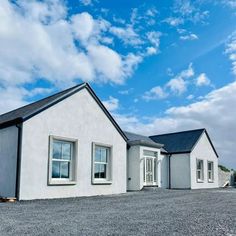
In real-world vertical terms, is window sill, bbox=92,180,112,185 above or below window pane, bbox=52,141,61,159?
below

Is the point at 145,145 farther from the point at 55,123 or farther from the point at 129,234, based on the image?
the point at 129,234

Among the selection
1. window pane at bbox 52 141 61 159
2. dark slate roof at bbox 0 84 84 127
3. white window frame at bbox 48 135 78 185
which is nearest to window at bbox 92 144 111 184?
white window frame at bbox 48 135 78 185

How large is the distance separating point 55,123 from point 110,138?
13.5 feet

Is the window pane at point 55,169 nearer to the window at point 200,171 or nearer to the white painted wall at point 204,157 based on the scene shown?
the white painted wall at point 204,157

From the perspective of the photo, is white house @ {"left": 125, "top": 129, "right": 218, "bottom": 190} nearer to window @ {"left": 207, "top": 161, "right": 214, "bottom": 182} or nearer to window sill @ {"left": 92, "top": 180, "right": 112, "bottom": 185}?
window @ {"left": 207, "top": 161, "right": 214, "bottom": 182}

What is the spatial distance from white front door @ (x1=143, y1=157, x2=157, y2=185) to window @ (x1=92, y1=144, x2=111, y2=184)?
502cm

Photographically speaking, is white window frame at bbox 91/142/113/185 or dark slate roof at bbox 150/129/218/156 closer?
white window frame at bbox 91/142/113/185

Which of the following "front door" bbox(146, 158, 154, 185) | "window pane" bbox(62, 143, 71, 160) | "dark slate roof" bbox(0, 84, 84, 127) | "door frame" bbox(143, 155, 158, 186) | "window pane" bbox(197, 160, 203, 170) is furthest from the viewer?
"window pane" bbox(197, 160, 203, 170)

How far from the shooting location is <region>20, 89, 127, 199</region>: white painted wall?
13.9 m

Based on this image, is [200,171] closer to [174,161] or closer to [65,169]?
[174,161]

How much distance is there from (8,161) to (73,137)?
10.6 ft

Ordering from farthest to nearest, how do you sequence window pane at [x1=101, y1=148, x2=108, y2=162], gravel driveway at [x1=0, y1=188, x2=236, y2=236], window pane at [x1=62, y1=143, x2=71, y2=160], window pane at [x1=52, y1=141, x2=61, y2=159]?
window pane at [x1=101, y1=148, x2=108, y2=162], window pane at [x1=62, y1=143, x2=71, y2=160], window pane at [x1=52, y1=141, x2=61, y2=159], gravel driveway at [x1=0, y1=188, x2=236, y2=236]

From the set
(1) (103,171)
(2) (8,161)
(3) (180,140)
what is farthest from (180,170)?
(2) (8,161)

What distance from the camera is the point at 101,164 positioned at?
17.9m
